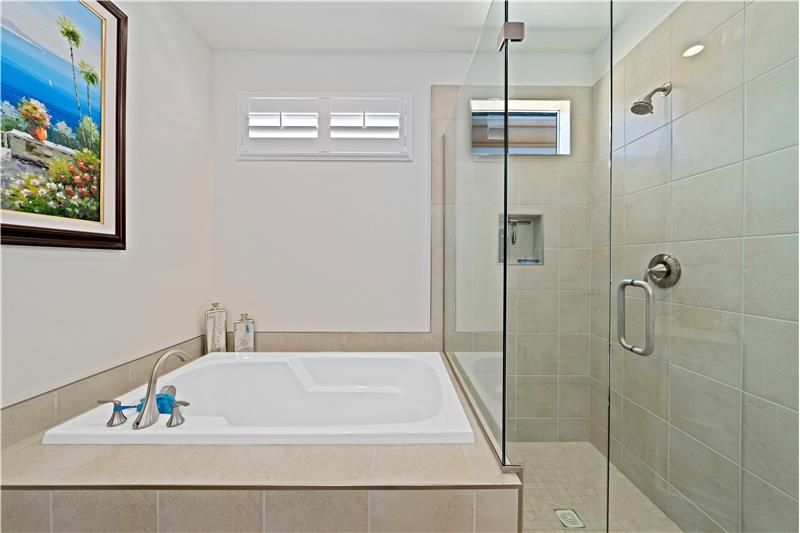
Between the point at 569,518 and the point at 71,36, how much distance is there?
2346mm

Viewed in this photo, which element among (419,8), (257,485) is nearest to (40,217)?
(257,485)

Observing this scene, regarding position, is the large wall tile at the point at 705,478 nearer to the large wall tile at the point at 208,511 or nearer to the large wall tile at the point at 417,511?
the large wall tile at the point at 417,511

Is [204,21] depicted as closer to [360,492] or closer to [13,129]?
[13,129]

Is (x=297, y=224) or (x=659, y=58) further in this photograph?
(x=297, y=224)

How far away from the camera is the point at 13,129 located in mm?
1268

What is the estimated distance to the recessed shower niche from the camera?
124cm

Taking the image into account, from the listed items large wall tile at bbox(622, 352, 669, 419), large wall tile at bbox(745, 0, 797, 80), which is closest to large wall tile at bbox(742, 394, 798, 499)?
large wall tile at bbox(622, 352, 669, 419)

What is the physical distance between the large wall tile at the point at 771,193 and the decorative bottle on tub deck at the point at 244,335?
2.35 meters

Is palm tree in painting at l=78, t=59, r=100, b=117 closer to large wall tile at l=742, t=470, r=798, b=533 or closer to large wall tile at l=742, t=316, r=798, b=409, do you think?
large wall tile at l=742, t=316, r=798, b=409

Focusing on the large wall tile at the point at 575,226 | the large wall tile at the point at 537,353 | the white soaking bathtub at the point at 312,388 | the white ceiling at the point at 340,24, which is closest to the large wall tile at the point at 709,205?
the large wall tile at the point at 575,226

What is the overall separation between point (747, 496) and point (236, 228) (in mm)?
2586

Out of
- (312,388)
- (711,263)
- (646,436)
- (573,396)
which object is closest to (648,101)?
(711,263)

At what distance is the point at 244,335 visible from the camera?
2438 mm

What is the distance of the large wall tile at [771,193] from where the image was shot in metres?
1.08
